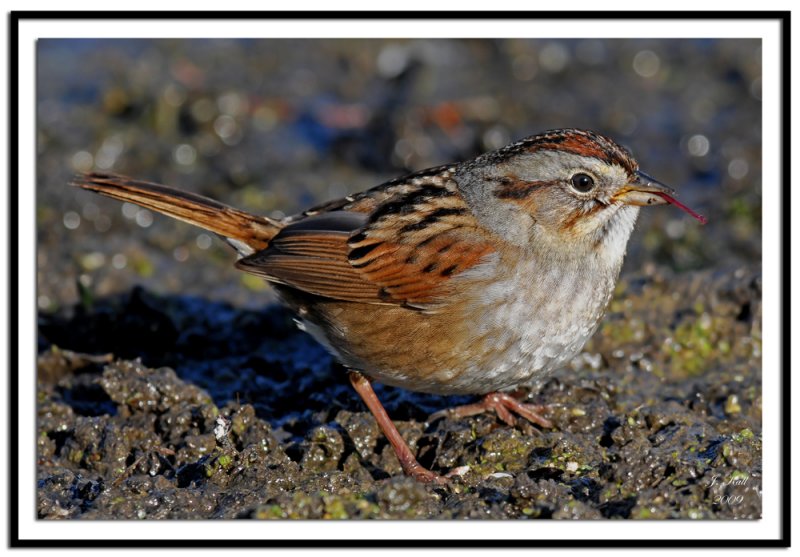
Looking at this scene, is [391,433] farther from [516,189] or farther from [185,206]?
[185,206]

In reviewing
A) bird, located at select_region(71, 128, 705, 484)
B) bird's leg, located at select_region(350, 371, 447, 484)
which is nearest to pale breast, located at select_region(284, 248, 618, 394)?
bird, located at select_region(71, 128, 705, 484)

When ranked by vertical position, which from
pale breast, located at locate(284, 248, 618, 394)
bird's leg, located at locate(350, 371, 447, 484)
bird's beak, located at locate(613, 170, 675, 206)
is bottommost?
bird's leg, located at locate(350, 371, 447, 484)

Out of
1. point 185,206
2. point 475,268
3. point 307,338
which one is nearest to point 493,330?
point 475,268

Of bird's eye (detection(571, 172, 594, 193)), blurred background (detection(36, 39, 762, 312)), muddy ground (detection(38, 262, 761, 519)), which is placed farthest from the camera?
blurred background (detection(36, 39, 762, 312))

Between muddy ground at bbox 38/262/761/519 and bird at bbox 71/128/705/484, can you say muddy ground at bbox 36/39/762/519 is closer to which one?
muddy ground at bbox 38/262/761/519

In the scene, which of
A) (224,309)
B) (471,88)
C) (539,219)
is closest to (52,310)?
(224,309)

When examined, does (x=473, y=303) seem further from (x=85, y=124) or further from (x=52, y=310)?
(x=85, y=124)

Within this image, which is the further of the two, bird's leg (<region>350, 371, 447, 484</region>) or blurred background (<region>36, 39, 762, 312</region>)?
blurred background (<region>36, 39, 762, 312</region>)
